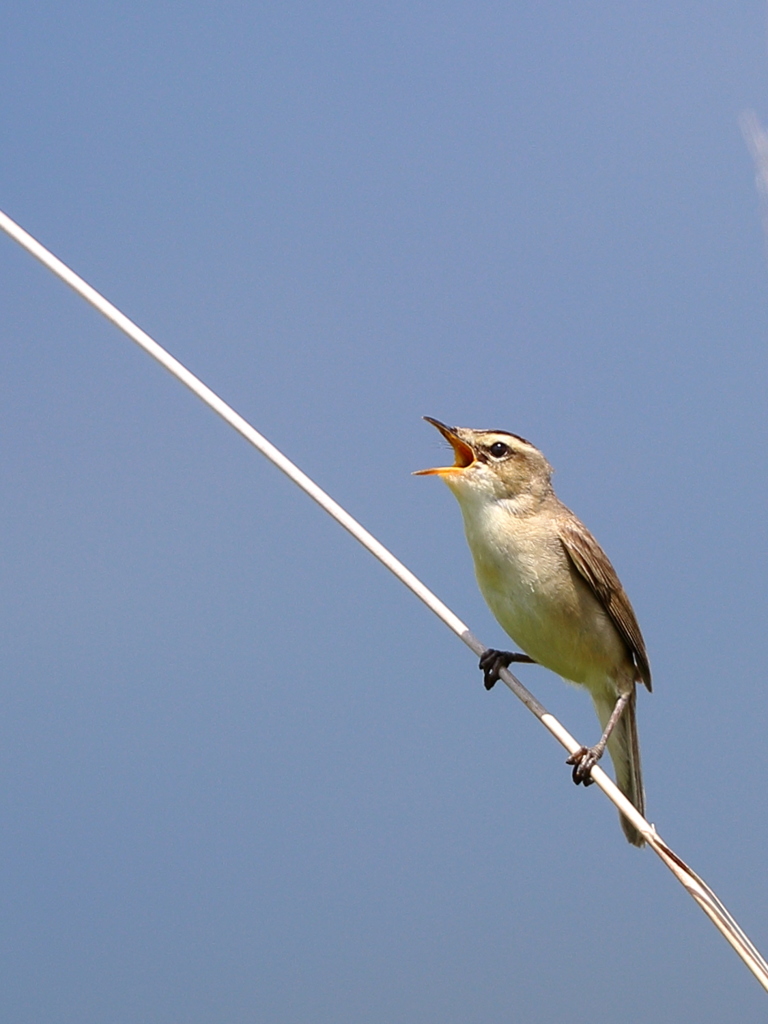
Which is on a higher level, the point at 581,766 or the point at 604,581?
the point at 604,581

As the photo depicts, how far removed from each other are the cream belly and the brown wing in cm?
3

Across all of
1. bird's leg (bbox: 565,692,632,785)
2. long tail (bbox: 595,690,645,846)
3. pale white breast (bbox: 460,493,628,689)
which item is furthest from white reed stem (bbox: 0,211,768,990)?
long tail (bbox: 595,690,645,846)

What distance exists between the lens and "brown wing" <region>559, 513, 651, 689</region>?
343 centimetres

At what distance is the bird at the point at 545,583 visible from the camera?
335cm

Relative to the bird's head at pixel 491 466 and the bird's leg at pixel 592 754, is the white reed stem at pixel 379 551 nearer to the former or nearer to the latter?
the bird's leg at pixel 592 754

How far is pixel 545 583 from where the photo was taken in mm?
3348

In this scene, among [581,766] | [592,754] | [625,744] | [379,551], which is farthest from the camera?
[625,744]

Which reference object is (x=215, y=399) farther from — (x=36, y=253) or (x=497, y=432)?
(x=497, y=432)

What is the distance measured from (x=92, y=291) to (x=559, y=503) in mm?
1941

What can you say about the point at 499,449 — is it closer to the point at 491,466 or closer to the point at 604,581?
the point at 491,466

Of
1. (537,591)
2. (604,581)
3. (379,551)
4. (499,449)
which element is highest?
(499,449)

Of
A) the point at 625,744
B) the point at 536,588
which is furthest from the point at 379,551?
the point at 625,744

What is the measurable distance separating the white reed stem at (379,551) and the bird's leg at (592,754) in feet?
1.78

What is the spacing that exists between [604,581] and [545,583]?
24 centimetres
